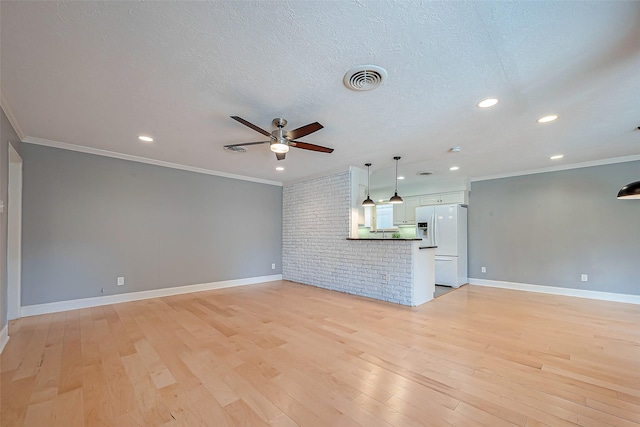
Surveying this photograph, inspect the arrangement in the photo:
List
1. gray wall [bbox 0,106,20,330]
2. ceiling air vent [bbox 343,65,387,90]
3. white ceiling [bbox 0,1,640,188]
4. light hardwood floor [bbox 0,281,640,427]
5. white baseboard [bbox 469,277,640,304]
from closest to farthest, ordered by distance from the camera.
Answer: white ceiling [bbox 0,1,640,188]
light hardwood floor [bbox 0,281,640,427]
ceiling air vent [bbox 343,65,387,90]
gray wall [bbox 0,106,20,330]
white baseboard [bbox 469,277,640,304]

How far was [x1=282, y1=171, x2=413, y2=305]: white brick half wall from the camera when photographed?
4.46m

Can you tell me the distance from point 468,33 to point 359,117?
52.2 inches

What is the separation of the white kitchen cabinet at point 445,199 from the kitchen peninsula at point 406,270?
6.12 feet

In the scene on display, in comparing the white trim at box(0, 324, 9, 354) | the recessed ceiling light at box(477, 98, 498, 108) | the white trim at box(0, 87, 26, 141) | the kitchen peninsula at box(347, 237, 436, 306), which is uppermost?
the recessed ceiling light at box(477, 98, 498, 108)

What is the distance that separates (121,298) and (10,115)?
286cm

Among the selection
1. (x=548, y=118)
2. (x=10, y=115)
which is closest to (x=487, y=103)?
(x=548, y=118)

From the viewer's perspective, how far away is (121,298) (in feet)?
14.0

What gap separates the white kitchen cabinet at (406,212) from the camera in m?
6.66

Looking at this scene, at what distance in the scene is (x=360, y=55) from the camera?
1.88m

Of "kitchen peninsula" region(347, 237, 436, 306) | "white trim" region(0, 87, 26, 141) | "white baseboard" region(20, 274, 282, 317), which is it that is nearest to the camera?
"white trim" region(0, 87, 26, 141)

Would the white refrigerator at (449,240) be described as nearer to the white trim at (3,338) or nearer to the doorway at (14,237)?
the white trim at (3,338)

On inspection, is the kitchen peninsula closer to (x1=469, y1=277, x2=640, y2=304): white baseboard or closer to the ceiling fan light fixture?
(x1=469, y1=277, x2=640, y2=304): white baseboard

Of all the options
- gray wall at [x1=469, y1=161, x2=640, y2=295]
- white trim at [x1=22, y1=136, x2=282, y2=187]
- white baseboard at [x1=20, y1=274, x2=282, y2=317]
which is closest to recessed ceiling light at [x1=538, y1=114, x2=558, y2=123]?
gray wall at [x1=469, y1=161, x2=640, y2=295]

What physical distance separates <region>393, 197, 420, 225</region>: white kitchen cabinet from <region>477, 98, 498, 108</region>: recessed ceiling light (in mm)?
4126
